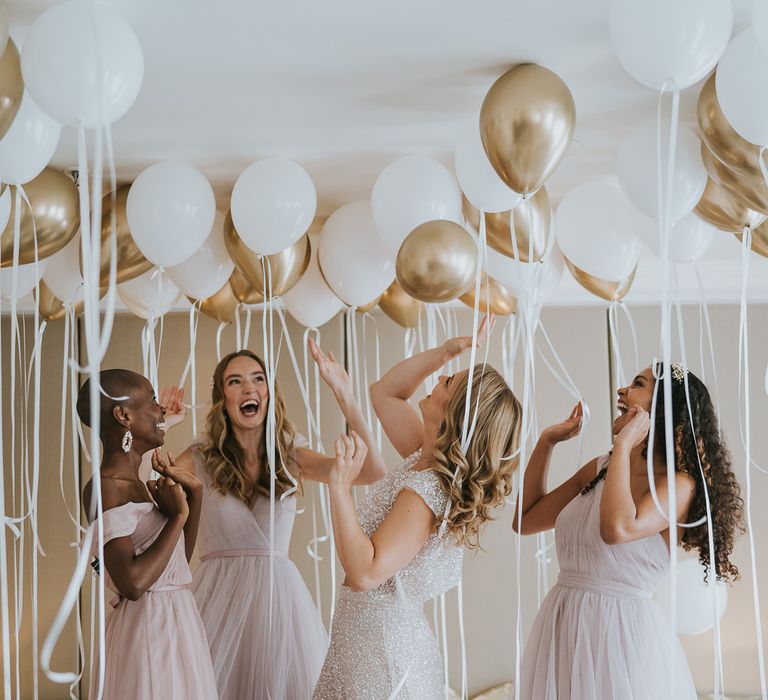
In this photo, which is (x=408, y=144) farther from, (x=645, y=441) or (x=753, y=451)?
(x=753, y=451)

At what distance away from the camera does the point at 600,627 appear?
2.30m

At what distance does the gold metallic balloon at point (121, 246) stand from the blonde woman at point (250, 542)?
385mm

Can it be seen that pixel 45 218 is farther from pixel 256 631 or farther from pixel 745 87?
pixel 745 87

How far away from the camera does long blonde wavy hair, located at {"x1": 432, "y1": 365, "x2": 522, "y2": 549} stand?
2074 millimetres

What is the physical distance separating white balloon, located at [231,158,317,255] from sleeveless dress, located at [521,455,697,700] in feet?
3.41

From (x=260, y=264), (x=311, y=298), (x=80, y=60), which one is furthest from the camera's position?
(x=311, y=298)

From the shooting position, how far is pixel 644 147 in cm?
213

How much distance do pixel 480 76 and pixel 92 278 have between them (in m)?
0.99

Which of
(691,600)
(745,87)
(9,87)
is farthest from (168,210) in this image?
(691,600)

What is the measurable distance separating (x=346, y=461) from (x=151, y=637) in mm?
611

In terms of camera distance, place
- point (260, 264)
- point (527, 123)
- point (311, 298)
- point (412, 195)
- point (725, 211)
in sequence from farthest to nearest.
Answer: point (311, 298) → point (260, 264) → point (412, 195) → point (725, 211) → point (527, 123)

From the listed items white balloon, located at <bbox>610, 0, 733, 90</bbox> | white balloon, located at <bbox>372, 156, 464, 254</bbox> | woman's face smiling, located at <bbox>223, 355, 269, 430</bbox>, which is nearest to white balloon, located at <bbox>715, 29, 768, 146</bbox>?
white balloon, located at <bbox>610, 0, 733, 90</bbox>

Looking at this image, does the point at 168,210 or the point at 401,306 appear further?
the point at 401,306

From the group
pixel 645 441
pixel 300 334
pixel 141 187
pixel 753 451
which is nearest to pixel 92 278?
pixel 141 187
